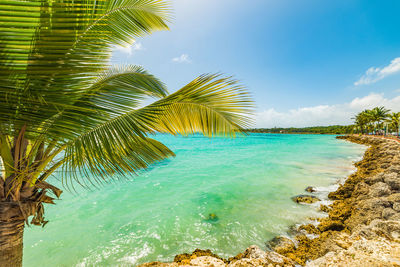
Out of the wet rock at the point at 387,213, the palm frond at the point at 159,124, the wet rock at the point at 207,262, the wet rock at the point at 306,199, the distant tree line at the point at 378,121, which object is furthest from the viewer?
the distant tree line at the point at 378,121

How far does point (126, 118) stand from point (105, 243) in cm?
532

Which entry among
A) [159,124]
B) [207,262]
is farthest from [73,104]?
[207,262]

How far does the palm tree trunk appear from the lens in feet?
5.59

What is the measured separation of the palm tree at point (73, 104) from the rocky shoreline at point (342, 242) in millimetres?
2824

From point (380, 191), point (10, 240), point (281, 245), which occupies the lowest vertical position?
point (281, 245)

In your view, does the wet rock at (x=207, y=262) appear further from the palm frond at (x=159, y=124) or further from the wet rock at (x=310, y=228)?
the wet rock at (x=310, y=228)

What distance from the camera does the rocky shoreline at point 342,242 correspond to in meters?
2.92

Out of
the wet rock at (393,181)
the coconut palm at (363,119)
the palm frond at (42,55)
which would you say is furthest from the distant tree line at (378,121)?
the palm frond at (42,55)

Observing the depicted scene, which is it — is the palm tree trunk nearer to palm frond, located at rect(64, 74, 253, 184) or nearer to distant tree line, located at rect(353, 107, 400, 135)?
palm frond, located at rect(64, 74, 253, 184)

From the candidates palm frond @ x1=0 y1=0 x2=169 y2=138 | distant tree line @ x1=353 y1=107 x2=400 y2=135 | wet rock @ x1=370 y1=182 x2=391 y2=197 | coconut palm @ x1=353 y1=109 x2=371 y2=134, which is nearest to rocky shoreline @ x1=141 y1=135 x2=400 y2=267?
wet rock @ x1=370 y1=182 x2=391 y2=197

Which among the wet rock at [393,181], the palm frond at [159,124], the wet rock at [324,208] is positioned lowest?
the wet rock at [324,208]

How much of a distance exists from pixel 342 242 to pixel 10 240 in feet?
18.8

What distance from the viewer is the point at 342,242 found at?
11.9ft

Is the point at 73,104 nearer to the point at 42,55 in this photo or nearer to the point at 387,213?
the point at 42,55
